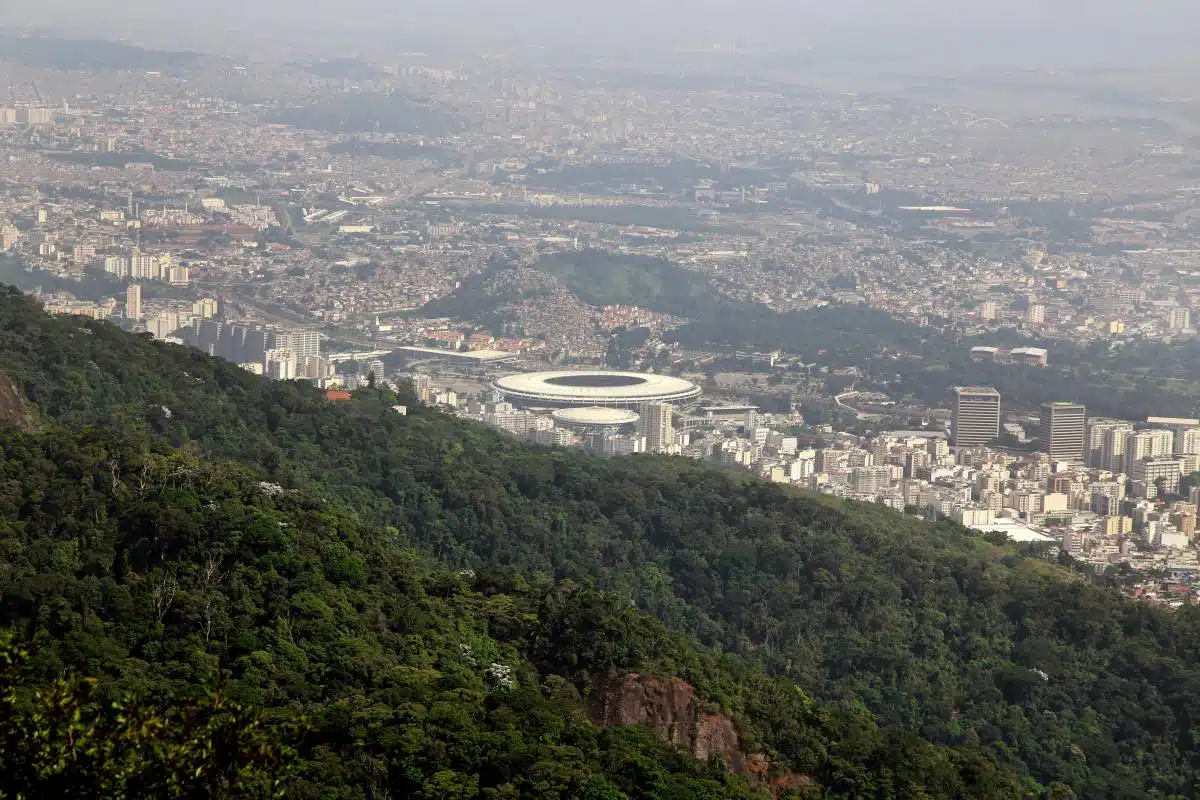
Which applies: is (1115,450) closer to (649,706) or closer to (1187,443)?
(1187,443)

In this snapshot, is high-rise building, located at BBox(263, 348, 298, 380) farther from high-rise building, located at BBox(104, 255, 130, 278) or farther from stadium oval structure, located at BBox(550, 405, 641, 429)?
high-rise building, located at BBox(104, 255, 130, 278)

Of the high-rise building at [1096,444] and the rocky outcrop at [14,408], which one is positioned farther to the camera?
the high-rise building at [1096,444]

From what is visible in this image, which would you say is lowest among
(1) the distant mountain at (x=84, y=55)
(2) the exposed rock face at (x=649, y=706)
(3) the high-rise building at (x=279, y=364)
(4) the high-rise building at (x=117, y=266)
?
(3) the high-rise building at (x=279, y=364)

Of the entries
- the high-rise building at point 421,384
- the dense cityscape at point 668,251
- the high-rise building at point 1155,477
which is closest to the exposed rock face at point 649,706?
the dense cityscape at point 668,251

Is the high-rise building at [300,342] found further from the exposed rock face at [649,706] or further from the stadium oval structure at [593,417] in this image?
the exposed rock face at [649,706]

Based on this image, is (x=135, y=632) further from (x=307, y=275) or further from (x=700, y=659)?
(x=307, y=275)

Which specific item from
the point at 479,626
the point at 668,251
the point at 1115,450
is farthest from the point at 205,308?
the point at 479,626
